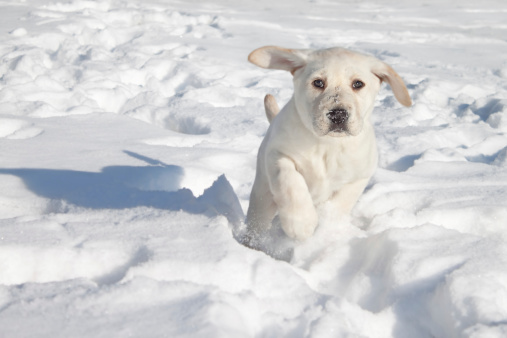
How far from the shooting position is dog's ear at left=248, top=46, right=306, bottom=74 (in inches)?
87.0

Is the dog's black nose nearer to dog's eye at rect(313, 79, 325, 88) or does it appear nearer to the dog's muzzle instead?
the dog's muzzle

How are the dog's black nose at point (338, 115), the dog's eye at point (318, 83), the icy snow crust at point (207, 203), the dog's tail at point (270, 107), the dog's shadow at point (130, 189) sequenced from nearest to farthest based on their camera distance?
the icy snow crust at point (207, 203) → the dog's black nose at point (338, 115) → the dog's eye at point (318, 83) → the dog's shadow at point (130, 189) → the dog's tail at point (270, 107)

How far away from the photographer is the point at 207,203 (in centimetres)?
233

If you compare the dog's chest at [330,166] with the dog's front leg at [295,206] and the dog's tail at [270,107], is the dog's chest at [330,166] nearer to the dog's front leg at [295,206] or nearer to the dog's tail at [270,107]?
the dog's front leg at [295,206]

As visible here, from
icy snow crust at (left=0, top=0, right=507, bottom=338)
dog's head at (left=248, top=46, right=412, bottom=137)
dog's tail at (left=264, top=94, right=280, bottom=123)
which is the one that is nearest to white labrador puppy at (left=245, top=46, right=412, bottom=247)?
dog's head at (left=248, top=46, right=412, bottom=137)

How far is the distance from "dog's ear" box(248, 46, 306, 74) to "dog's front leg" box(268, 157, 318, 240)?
509 mm

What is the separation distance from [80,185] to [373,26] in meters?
7.39

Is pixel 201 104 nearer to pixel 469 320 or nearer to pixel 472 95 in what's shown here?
pixel 472 95

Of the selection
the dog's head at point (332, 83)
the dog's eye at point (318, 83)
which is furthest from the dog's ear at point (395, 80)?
the dog's eye at point (318, 83)

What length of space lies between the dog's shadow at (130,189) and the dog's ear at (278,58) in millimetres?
645

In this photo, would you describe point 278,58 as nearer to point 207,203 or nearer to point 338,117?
point 338,117

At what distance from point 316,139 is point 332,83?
9.7 inches

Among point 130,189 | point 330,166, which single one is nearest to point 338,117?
point 330,166

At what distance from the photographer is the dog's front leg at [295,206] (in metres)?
2.05
